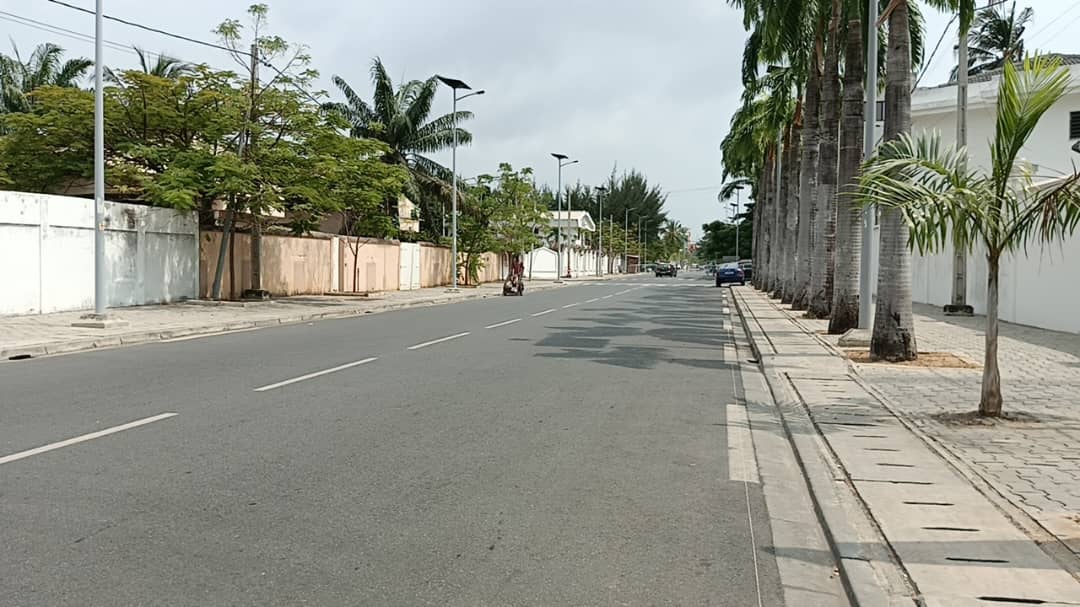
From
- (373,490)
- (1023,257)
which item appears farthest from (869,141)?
(373,490)

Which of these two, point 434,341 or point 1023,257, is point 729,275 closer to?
point 1023,257

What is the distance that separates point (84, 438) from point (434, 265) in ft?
131

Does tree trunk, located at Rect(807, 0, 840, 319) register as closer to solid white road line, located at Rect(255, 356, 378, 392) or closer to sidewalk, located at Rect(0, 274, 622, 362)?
solid white road line, located at Rect(255, 356, 378, 392)

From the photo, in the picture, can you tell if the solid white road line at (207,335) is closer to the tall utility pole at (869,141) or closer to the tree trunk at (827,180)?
the tall utility pole at (869,141)

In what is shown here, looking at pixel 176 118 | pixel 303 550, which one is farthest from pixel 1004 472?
pixel 176 118

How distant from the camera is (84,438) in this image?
7.42 meters

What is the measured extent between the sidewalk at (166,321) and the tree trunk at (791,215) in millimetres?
13085

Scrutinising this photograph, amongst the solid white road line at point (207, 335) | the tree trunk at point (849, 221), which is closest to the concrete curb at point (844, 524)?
the tree trunk at point (849, 221)

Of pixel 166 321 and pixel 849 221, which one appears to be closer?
Answer: pixel 849 221

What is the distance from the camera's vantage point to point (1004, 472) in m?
6.55

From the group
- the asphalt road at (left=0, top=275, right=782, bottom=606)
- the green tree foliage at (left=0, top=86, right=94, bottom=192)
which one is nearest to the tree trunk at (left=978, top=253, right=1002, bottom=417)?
the asphalt road at (left=0, top=275, right=782, bottom=606)

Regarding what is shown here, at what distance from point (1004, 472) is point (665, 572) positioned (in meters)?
3.41

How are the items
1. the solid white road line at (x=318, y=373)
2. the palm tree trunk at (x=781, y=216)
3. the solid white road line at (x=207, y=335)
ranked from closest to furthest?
the solid white road line at (x=318, y=373) → the solid white road line at (x=207, y=335) → the palm tree trunk at (x=781, y=216)

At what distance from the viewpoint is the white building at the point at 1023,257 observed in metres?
18.2
